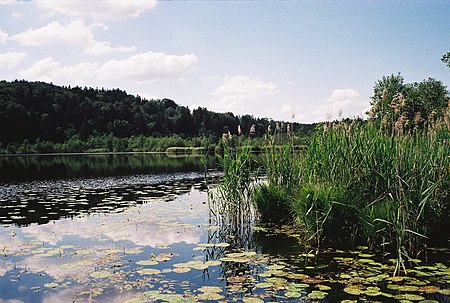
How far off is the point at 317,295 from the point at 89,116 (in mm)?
95299

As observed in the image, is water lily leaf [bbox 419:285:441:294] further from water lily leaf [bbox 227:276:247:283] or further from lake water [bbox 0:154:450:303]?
water lily leaf [bbox 227:276:247:283]

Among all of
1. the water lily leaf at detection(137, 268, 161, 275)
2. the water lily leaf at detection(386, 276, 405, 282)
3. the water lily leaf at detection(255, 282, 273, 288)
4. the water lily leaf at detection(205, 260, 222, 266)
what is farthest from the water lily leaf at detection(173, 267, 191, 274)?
the water lily leaf at detection(386, 276, 405, 282)

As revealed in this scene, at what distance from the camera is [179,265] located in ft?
22.7

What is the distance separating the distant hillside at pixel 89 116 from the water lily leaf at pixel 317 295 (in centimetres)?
7955

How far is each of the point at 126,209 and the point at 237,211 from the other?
4.34 metres

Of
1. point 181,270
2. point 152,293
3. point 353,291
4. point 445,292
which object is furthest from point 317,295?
point 181,270

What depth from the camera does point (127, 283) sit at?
240 inches

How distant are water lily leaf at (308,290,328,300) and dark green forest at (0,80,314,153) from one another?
66.2m

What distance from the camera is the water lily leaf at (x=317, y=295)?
5.34 metres

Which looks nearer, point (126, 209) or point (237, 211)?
point (237, 211)

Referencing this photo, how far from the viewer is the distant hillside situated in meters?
81.2

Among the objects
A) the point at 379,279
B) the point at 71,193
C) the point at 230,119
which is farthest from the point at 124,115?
the point at 379,279

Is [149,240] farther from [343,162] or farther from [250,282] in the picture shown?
[343,162]

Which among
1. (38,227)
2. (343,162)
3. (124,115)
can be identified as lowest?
(38,227)
